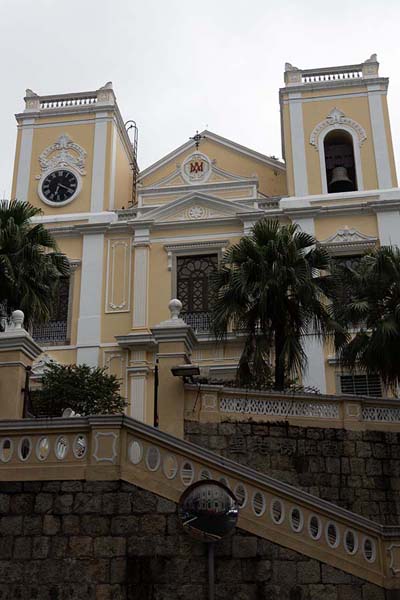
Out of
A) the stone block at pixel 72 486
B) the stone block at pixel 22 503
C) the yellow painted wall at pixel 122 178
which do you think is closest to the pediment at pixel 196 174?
the yellow painted wall at pixel 122 178

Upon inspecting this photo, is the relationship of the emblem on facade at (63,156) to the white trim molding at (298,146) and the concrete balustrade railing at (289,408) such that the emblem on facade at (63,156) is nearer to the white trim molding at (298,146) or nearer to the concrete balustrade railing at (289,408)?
the white trim molding at (298,146)

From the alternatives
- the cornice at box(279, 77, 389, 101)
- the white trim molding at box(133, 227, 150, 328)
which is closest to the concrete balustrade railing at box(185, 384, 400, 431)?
the white trim molding at box(133, 227, 150, 328)

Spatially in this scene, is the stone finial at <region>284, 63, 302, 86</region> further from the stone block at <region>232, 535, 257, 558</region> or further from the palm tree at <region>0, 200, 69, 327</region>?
the stone block at <region>232, 535, 257, 558</region>

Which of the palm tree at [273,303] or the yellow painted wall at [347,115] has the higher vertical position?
the yellow painted wall at [347,115]

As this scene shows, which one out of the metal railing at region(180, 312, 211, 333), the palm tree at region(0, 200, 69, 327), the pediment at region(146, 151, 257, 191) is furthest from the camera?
the pediment at region(146, 151, 257, 191)

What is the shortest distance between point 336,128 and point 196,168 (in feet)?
15.6

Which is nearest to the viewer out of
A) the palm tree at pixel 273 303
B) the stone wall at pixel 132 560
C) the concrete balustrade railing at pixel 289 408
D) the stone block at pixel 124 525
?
the stone wall at pixel 132 560

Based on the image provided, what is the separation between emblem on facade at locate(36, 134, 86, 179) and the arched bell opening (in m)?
8.12

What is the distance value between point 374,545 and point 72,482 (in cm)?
377

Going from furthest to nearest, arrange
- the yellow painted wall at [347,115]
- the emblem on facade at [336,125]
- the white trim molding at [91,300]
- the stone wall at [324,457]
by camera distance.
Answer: the emblem on facade at [336,125]
the yellow painted wall at [347,115]
the white trim molding at [91,300]
the stone wall at [324,457]

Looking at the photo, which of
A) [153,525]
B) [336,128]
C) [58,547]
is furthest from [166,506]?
[336,128]

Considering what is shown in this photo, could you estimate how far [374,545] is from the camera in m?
9.77

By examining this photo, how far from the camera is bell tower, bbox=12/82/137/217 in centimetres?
2641

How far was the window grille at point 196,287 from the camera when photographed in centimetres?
2380
